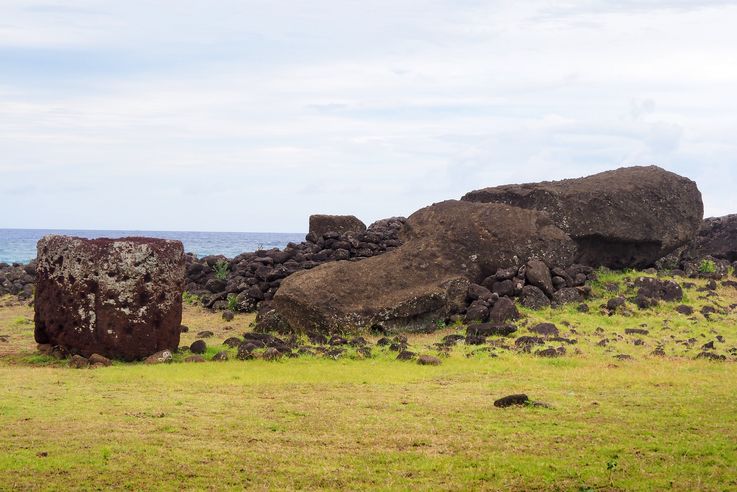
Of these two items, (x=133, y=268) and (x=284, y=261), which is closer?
(x=133, y=268)

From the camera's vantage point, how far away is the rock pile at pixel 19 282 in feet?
110

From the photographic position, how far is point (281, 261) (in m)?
30.2

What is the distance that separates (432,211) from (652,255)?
8257 mm

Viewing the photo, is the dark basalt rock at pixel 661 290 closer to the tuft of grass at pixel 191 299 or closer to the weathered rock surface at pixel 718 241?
the weathered rock surface at pixel 718 241

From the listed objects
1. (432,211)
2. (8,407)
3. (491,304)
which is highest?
(432,211)

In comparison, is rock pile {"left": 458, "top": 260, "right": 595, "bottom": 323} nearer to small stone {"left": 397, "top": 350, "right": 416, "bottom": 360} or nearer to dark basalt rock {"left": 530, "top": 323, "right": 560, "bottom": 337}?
dark basalt rock {"left": 530, "top": 323, "right": 560, "bottom": 337}

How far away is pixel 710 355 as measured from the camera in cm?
2022

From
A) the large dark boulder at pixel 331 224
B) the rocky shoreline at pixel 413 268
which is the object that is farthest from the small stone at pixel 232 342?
the large dark boulder at pixel 331 224

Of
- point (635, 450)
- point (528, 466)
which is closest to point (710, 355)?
point (635, 450)

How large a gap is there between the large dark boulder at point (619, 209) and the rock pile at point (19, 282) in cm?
1674

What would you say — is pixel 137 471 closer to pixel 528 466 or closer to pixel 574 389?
pixel 528 466

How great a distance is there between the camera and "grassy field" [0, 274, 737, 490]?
10.8m

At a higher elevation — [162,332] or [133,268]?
[133,268]

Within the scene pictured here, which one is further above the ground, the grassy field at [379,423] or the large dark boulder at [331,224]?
the large dark boulder at [331,224]
